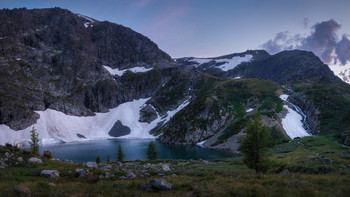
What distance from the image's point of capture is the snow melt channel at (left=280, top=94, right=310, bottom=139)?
97800 millimetres

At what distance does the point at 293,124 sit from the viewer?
4134 inches

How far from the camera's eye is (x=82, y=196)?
11906 millimetres

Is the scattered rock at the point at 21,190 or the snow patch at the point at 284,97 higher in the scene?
the snow patch at the point at 284,97

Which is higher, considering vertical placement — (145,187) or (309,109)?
(309,109)

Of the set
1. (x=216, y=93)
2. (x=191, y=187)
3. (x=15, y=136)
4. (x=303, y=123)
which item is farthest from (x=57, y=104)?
(x=191, y=187)

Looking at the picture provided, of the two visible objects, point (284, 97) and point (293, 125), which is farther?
point (284, 97)

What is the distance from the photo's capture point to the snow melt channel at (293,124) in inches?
3850

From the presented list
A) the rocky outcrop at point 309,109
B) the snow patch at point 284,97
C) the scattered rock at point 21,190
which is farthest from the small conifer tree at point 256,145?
the snow patch at point 284,97

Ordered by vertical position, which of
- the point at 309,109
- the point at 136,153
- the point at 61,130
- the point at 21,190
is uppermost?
the point at 309,109

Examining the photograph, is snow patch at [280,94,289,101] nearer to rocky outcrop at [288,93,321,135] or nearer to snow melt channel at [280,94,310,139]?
rocky outcrop at [288,93,321,135]

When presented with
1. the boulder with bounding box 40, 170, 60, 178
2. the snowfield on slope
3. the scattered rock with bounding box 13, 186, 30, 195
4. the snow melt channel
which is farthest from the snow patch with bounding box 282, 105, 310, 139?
the snowfield on slope

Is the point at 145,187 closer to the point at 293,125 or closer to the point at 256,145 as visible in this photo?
the point at 256,145

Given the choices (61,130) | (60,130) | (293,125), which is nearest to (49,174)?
(293,125)

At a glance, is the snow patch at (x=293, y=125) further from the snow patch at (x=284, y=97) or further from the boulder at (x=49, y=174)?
the boulder at (x=49, y=174)
